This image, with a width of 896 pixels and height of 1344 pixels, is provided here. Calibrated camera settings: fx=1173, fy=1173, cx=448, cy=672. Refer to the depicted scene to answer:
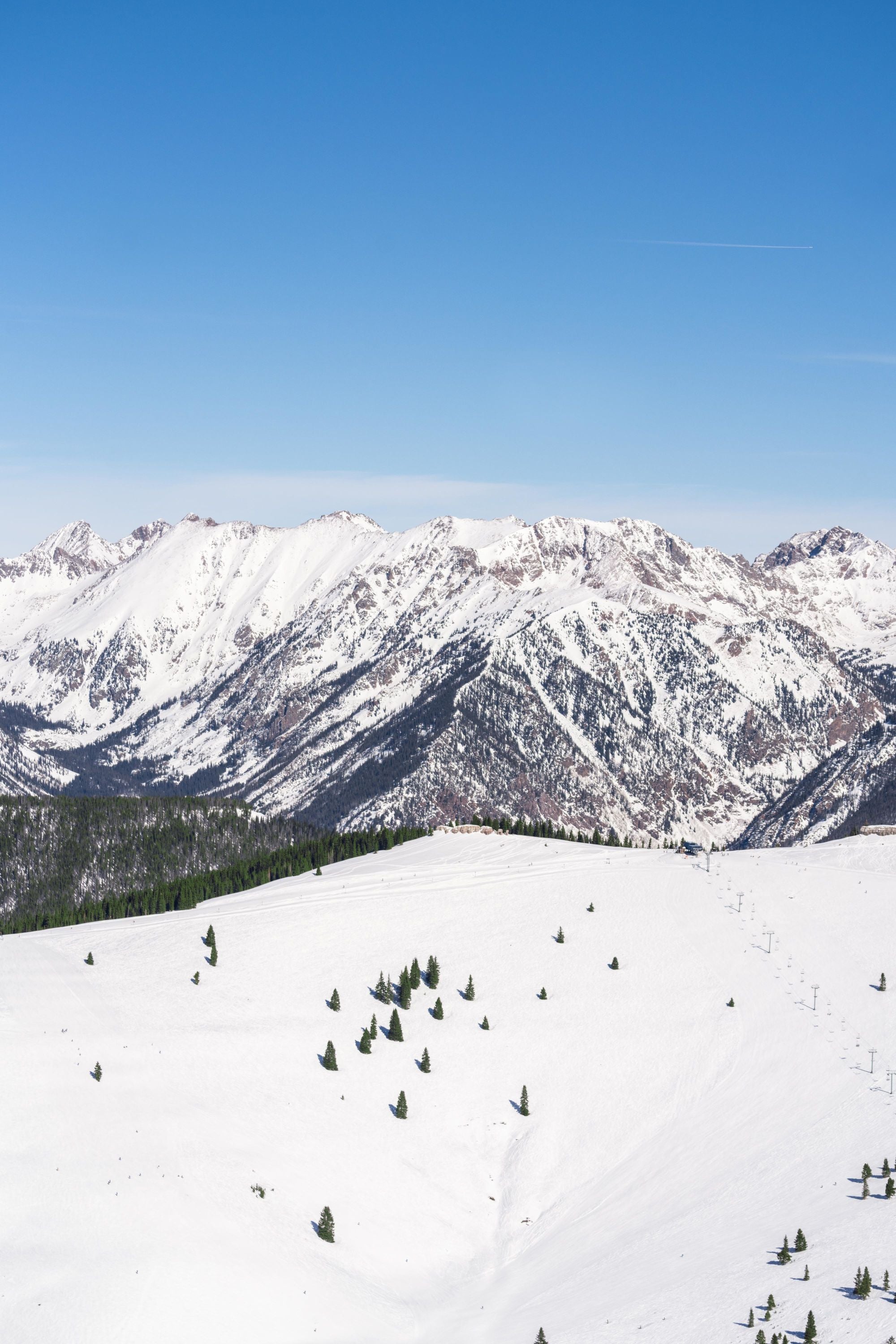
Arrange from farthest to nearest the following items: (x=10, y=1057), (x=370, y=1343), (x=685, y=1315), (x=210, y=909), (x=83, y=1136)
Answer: (x=210, y=909), (x=10, y=1057), (x=83, y=1136), (x=370, y=1343), (x=685, y=1315)

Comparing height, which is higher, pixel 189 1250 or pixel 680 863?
pixel 680 863

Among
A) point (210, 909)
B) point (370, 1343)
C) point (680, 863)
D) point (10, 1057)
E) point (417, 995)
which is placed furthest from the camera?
point (680, 863)

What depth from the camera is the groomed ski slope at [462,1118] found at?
86812mm

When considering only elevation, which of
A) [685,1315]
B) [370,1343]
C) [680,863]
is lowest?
[370,1343]

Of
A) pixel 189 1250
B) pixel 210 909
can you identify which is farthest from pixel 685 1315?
pixel 210 909

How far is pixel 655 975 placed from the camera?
500ft

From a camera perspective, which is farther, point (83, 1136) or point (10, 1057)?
point (10, 1057)

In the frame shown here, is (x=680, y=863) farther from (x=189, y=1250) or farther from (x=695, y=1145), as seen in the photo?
(x=189, y=1250)

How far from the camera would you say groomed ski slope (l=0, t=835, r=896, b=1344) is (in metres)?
86.8

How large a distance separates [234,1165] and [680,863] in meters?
105

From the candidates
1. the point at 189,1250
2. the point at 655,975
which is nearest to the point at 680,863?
the point at 655,975

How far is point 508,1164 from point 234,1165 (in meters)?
29.5

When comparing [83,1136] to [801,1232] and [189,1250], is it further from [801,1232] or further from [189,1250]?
[801,1232]

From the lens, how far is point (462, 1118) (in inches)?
4916
